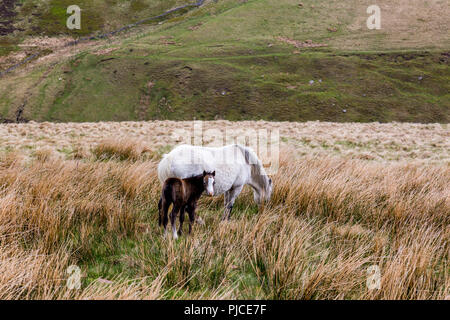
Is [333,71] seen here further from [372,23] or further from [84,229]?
[84,229]

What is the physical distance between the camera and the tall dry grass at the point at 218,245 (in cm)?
282

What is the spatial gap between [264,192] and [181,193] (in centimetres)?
220

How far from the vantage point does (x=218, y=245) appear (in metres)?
3.66

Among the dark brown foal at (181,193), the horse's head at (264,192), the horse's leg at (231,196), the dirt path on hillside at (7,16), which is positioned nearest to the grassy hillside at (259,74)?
the dirt path on hillside at (7,16)

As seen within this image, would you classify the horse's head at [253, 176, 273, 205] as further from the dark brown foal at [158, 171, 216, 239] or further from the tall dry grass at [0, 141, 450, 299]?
the dark brown foal at [158, 171, 216, 239]

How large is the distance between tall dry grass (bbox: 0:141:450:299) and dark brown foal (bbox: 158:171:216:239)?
323 millimetres

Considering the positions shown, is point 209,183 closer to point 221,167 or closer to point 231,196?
point 221,167

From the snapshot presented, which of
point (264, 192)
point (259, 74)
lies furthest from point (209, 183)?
point (259, 74)

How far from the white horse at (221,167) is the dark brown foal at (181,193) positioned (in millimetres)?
491

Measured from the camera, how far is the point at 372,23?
87.7 m

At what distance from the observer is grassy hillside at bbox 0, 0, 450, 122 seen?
59.9m

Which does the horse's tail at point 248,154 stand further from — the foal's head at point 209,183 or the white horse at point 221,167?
the foal's head at point 209,183

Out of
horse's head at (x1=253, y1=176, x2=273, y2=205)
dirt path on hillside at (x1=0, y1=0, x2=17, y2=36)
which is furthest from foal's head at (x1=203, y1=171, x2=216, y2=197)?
dirt path on hillside at (x1=0, y1=0, x2=17, y2=36)
